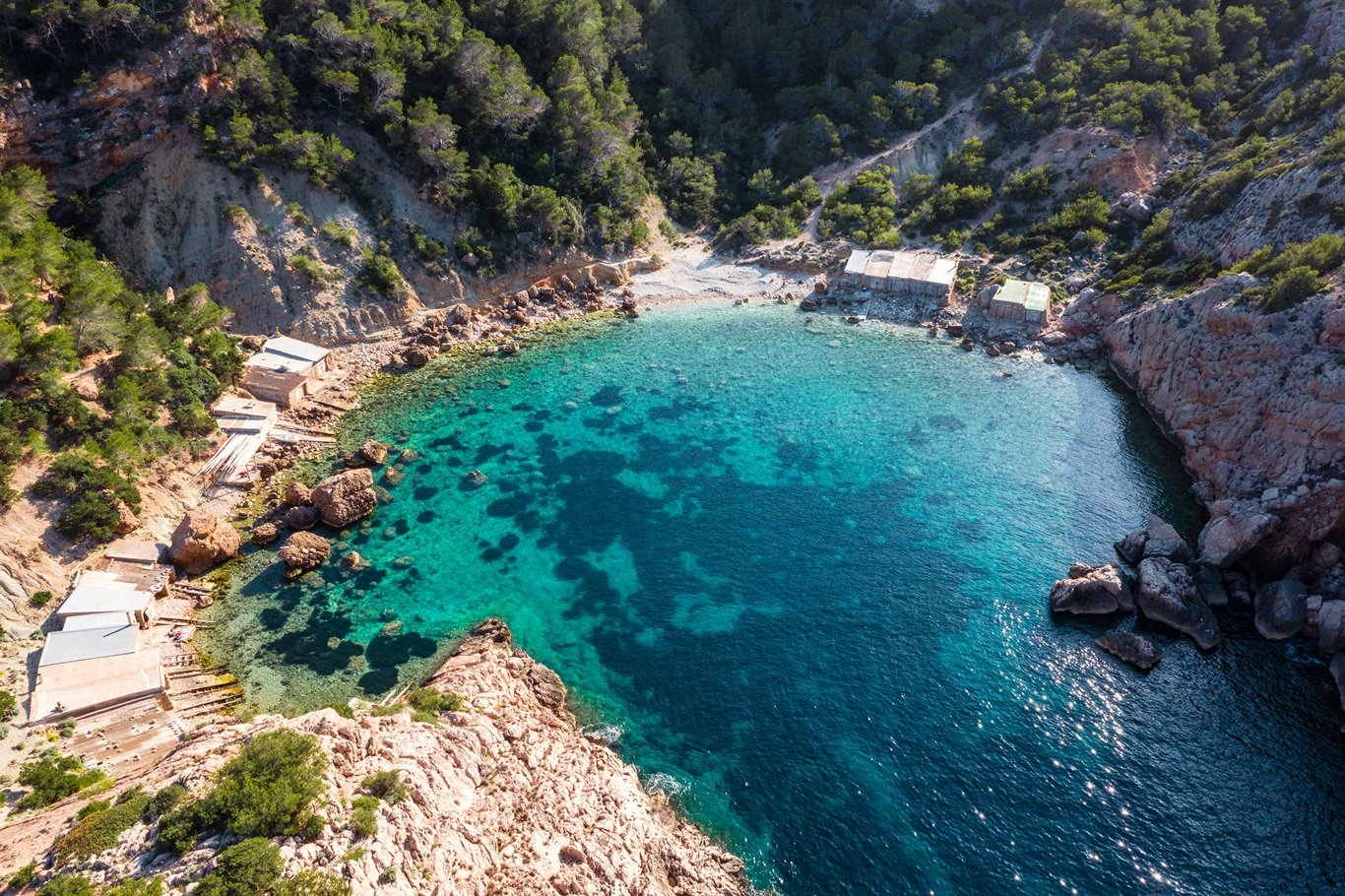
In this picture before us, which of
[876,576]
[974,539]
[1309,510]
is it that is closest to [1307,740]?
[1309,510]

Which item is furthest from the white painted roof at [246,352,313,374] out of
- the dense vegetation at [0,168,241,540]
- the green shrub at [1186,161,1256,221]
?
the green shrub at [1186,161,1256,221]

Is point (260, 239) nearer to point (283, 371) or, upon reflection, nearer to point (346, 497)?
point (283, 371)

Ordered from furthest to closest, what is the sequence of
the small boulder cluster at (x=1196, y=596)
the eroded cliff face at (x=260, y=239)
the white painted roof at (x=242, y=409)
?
the eroded cliff face at (x=260, y=239)
the white painted roof at (x=242, y=409)
the small boulder cluster at (x=1196, y=596)

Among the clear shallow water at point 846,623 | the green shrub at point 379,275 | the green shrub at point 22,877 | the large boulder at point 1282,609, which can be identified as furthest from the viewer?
the green shrub at point 379,275

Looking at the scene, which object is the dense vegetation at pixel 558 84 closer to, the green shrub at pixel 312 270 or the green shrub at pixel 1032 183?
the green shrub at pixel 312 270

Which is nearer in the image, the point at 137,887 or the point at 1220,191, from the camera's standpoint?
the point at 137,887

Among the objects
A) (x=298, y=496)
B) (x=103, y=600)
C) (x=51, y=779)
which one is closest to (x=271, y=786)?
(x=51, y=779)

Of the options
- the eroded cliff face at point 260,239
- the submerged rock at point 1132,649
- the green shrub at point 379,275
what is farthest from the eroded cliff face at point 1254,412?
the green shrub at point 379,275
